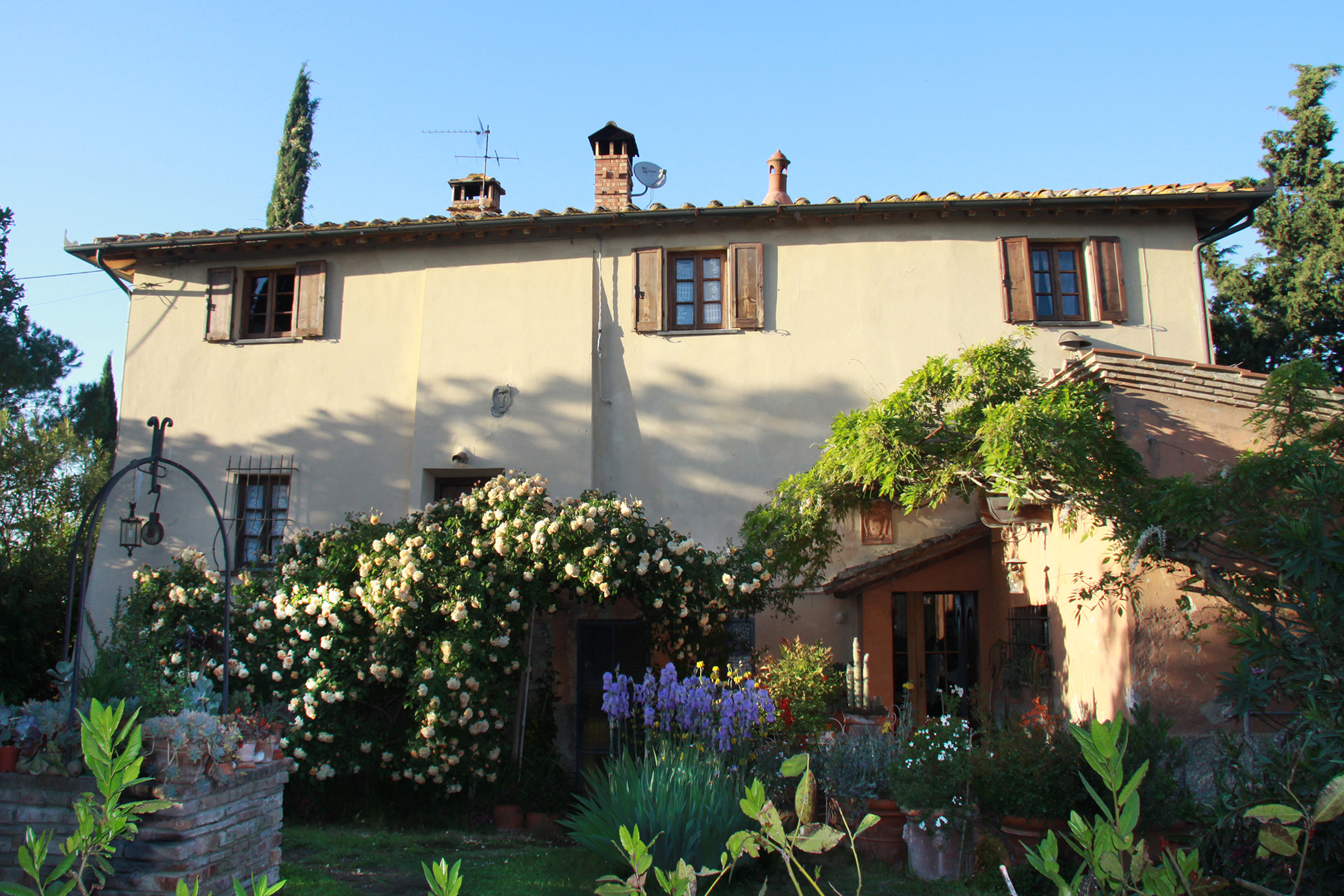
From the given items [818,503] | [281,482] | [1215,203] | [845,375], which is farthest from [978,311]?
[281,482]

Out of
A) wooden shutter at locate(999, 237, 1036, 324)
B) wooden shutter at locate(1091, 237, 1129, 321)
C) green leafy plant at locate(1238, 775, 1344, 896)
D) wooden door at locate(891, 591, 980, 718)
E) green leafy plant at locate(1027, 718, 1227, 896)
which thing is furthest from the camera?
wooden shutter at locate(999, 237, 1036, 324)

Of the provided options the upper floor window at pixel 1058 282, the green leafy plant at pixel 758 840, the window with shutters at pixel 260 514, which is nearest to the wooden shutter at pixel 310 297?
the window with shutters at pixel 260 514

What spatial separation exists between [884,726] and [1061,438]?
268 cm

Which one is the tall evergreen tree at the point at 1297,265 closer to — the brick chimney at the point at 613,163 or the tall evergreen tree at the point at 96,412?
the brick chimney at the point at 613,163

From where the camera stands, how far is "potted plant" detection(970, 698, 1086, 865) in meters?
6.07

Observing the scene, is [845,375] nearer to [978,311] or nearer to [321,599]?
[978,311]

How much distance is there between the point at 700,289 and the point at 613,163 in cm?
272

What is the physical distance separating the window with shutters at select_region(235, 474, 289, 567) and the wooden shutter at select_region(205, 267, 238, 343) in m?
1.84

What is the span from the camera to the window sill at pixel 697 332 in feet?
35.7

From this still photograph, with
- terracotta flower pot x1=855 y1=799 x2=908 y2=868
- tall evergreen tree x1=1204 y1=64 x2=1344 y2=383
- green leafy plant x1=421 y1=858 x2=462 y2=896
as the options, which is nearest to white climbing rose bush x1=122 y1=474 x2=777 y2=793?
terracotta flower pot x1=855 y1=799 x2=908 y2=868

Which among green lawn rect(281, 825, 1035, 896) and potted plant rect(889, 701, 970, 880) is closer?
green lawn rect(281, 825, 1035, 896)

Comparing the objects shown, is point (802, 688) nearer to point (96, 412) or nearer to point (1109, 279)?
point (1109, 279)

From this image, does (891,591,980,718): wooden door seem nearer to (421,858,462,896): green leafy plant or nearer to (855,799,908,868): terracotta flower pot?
(855,799,908,868): terracotta flower pot

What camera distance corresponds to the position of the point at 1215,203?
1025 cm
